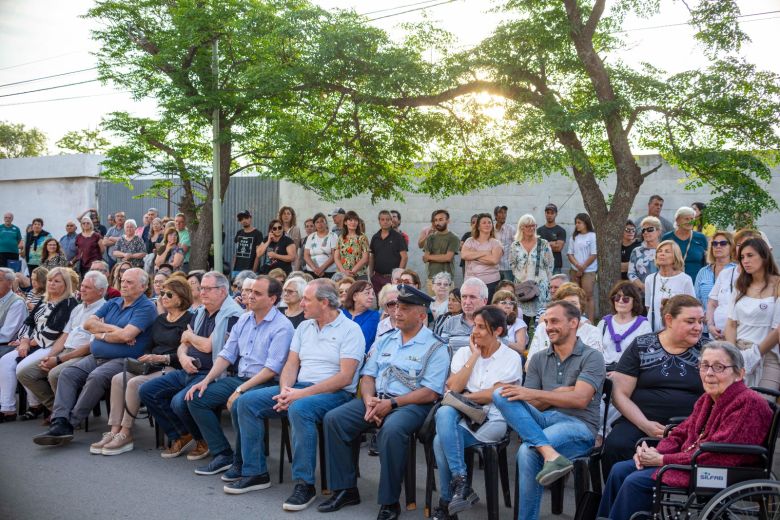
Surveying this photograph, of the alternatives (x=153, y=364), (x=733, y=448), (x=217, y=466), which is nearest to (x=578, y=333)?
(x=733, y=448)

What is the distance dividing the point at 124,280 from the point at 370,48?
4.37m

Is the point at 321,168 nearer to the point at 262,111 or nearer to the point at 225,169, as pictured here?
the point at 262,111

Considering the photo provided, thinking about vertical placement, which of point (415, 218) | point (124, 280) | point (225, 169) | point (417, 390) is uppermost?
point (225, 169)

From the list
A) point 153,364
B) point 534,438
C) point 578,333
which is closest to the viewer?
point 534,438

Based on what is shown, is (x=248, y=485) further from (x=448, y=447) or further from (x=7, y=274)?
(x=7, y=274)

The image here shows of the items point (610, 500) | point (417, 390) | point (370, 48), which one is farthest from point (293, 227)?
point (610, 500)

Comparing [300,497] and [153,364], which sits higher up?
[153,364]

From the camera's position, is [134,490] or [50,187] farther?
[50,187]

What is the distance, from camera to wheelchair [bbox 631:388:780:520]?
3760mm

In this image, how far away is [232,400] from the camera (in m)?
6.21

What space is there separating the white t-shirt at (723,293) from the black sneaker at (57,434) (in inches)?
234

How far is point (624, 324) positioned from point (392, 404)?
2.17 metres

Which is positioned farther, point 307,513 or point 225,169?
point 225,169

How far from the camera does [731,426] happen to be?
4.02 m
